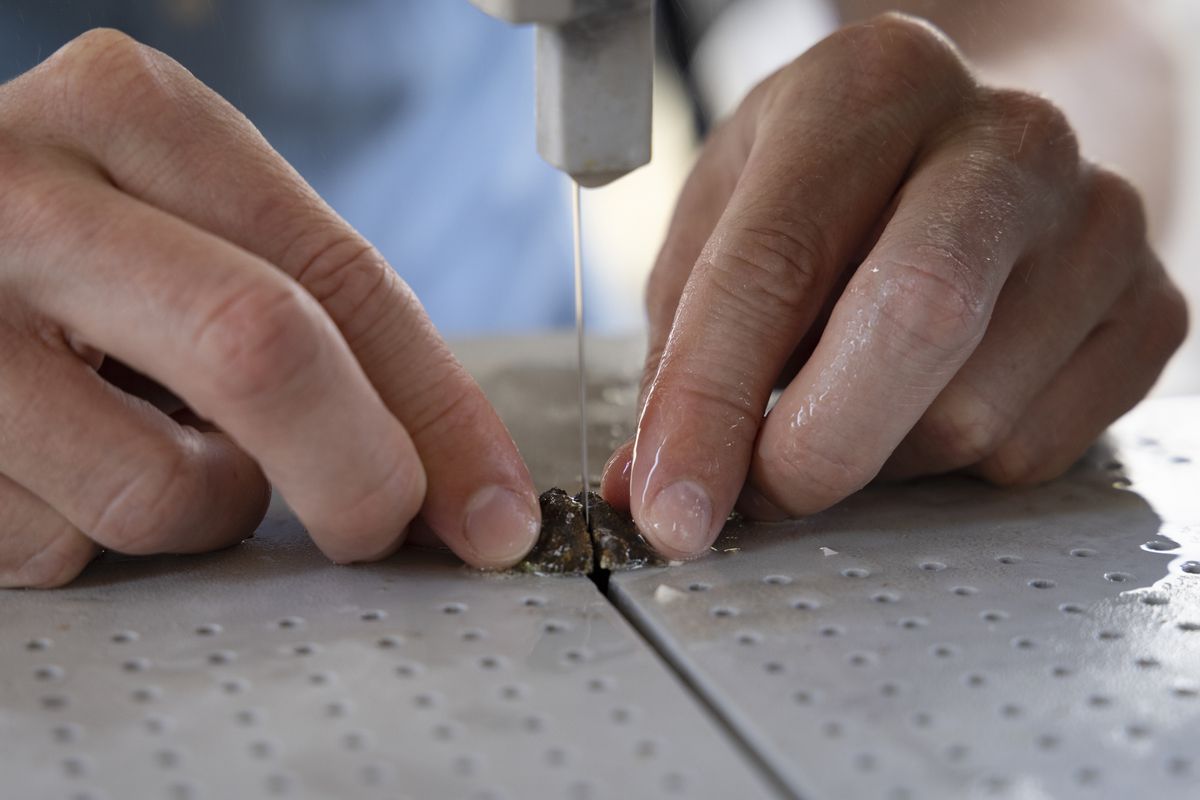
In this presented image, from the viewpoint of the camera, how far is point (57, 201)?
1.84 ft

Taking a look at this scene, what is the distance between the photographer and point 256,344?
0.51 m

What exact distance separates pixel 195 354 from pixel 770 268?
341mm

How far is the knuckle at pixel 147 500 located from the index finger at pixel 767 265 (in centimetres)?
25

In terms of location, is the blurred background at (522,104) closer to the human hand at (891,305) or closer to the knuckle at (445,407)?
the human hand at (891,305)

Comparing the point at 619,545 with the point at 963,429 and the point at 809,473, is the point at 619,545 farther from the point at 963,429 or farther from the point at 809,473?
the point at 963,429

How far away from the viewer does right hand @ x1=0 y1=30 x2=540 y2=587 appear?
52 cm

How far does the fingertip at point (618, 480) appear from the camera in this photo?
0.69 metres

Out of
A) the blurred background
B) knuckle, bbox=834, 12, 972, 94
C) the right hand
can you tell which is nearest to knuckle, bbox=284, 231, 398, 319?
the right hand

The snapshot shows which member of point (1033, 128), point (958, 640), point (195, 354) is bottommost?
point (958, 640)

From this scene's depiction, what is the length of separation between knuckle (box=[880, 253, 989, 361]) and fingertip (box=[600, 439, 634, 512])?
0.18m

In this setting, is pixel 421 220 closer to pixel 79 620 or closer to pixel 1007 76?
pixel 1007 76

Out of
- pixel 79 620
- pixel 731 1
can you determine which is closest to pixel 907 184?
pixel 79 620

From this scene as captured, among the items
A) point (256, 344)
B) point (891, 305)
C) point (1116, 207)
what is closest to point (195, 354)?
point (256, 344)

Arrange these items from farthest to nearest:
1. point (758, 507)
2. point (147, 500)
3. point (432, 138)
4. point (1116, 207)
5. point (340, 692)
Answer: point (432, 138), point (1116, 207), point (758, 507), point (147, 500), point (340, 692)
